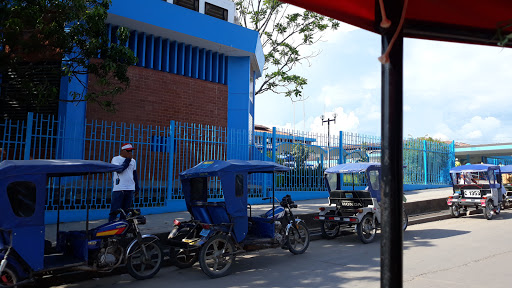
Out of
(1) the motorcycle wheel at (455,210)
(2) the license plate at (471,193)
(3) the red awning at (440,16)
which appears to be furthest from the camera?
(1) the motorcycle wheel at (455,210)

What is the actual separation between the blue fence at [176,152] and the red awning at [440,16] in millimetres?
7080

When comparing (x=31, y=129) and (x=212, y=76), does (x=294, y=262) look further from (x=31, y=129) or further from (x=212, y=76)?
(x=212, y=76)

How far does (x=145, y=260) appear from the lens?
6.14m

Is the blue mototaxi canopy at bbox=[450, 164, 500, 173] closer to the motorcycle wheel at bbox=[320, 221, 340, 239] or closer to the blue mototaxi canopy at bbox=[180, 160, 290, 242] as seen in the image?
the motorcycle wheel at bbox=[320, 221, 340, 239]

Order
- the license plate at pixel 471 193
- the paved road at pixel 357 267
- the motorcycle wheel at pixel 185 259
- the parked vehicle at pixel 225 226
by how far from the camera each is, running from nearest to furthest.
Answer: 1. the paved road at pixel 357 267
2. the parked vehicle at pixel 225 226
3. the motorcycle wheel at pixel 185 259
4. the license plate at pixel 471 193

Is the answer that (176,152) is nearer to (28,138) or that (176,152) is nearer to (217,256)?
(28,138)

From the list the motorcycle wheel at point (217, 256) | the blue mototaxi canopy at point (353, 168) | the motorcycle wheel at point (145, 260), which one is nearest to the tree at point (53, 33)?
the motorcycle wheel at point (145, 260)

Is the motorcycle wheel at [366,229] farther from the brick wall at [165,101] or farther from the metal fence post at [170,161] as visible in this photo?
the brick wall at [165,101]

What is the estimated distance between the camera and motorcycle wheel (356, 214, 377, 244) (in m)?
8.73

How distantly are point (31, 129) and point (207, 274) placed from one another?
562 cm

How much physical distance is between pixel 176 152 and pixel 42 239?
6398 millimetres

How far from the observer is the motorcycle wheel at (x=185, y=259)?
6640 millimetres

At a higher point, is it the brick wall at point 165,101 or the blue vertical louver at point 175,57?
the blue vertical louver at point 175,57

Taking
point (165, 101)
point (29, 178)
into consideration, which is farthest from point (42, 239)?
point (165, 101)
